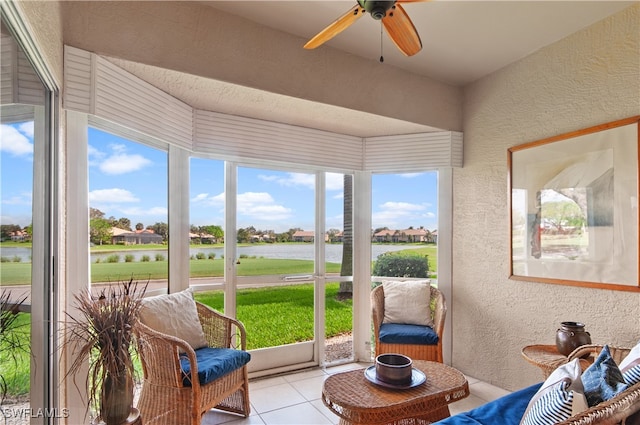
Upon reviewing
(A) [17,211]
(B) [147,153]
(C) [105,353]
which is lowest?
(C) [105,353]

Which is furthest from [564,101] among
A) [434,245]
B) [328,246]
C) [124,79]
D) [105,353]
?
[105,353]

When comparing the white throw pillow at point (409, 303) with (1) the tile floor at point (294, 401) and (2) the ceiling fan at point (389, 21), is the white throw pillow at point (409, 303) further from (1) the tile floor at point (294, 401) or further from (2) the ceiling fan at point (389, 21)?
(2) the ceiling fan at point (389, 21)

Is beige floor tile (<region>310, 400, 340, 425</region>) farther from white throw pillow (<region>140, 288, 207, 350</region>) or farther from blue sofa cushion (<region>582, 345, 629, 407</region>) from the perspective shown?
blue sofa cushion (<region>582, 345, 629, 407</region>)

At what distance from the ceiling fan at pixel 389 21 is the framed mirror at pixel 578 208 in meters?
1.46

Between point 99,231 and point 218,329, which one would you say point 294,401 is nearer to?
point 218,329

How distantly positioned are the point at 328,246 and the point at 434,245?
1.06 meters

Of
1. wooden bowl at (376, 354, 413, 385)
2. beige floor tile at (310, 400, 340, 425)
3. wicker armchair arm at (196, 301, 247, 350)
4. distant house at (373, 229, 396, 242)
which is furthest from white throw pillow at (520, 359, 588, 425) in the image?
distant house at (373, 229, 396, 242)

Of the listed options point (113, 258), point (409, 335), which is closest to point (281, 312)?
point (409, 335)

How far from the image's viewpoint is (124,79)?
2283 millimetres

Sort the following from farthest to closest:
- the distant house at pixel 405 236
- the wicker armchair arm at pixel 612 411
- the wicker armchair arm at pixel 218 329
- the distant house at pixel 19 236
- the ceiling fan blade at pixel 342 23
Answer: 1. the distant house at pixel 405 236
2. the wicker armchair arm at pixel 218 329
3. the ceiling fan blade at pixel 342 23
4. the distant house at pixel 19 236
5. the wicker armchair arm at pixel 612 411

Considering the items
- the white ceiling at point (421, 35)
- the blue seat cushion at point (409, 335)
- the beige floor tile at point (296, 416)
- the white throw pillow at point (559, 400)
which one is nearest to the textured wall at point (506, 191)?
the white ceiling at point (421, 35)

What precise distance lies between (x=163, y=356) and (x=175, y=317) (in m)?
0.35

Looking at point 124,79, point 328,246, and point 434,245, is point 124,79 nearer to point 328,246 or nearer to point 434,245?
point 328,246

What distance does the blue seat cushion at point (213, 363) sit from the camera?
2.12 m
